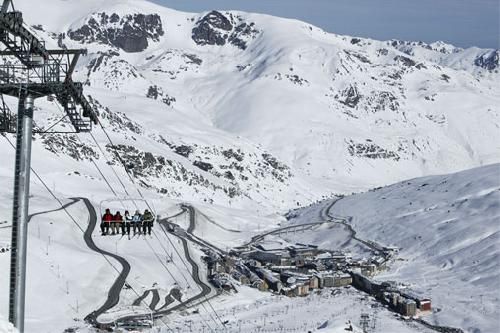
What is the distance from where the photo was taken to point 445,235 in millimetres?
99312

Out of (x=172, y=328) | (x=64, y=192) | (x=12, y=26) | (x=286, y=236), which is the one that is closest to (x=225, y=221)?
(x=286, y=236)

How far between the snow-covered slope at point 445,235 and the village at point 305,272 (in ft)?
7.95

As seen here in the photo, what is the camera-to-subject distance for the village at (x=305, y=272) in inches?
2958

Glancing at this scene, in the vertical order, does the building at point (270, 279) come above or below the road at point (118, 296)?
below

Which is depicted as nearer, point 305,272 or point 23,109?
point 23,109

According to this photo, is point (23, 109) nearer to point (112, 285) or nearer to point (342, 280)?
point (112, 285)

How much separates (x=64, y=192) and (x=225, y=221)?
29.6 m

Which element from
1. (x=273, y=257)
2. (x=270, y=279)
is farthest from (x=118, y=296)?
(x=273, y=257)

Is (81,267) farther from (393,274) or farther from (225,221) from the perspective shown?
(225,221)

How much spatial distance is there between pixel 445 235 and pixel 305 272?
24393 millimetres

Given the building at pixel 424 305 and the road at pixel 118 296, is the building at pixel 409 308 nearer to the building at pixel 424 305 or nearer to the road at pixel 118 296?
the building at pixel 424 305

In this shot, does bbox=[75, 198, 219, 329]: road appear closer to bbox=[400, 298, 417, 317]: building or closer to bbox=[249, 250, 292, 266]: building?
bbox=[249, 250, 292, 266]: building

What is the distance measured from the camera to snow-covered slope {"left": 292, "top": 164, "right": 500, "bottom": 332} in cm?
7312

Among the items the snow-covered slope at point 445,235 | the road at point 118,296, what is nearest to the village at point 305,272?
the road at point 118,296
